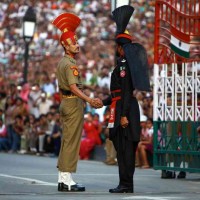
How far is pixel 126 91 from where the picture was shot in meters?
15.1

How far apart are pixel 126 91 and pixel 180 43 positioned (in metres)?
4.11

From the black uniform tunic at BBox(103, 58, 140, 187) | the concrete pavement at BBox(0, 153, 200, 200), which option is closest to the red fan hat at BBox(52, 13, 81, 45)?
the black uniform tunic at BBox(103, 58, 140, 187)

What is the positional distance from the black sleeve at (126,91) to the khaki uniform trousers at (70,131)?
589mm

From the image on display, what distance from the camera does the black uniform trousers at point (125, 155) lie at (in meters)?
15.2

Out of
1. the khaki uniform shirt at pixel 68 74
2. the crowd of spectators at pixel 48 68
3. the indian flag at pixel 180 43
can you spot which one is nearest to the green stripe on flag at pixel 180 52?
the indian flag at pixel 180 43

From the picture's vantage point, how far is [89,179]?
1802 centimetres

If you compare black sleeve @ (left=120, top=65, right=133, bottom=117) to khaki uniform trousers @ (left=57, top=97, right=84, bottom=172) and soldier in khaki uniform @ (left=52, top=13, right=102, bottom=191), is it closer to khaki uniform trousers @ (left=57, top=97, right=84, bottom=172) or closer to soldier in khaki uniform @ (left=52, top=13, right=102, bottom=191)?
soldier in khaki uniform @ (left=52, top=13, right=102, bottom=191)

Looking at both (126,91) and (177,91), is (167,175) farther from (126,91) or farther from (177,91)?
(126,91)

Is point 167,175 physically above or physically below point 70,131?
below

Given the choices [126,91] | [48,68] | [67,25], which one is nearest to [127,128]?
[126,91]

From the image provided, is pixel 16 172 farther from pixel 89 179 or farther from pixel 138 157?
pixel 138 157

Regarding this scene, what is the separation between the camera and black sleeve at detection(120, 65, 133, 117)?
15.0 m

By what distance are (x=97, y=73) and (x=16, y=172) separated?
1787cm

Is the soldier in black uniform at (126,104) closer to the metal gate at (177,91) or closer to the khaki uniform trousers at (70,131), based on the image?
the khaki uniform trousers at (70,131)
